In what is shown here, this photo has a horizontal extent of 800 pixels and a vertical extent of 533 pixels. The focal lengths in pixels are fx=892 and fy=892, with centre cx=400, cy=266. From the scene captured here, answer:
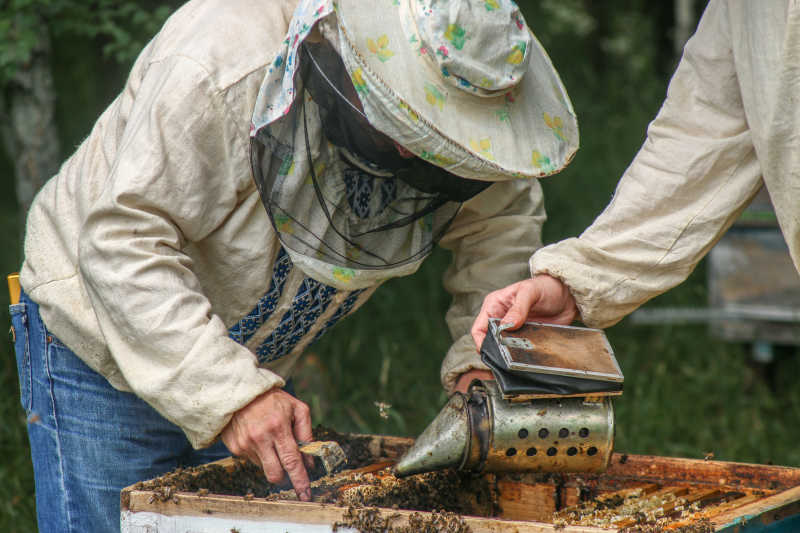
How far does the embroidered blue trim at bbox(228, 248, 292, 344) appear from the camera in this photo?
1959mm

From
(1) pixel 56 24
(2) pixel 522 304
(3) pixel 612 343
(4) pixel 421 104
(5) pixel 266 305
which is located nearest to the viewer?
(4) pixel 421 104

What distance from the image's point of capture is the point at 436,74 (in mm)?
1652

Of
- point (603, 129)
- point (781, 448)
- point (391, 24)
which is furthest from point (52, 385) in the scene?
point (603, 129)

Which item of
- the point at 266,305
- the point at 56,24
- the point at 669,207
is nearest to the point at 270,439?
the point at 266,305

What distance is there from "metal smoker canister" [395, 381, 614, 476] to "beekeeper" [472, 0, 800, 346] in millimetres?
197

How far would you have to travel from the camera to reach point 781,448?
362cm

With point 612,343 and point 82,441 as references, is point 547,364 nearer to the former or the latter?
point 82,441

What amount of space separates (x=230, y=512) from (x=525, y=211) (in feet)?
3.70

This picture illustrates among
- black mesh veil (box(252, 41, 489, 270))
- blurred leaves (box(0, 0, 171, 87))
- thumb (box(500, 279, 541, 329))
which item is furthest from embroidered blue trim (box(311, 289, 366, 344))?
blurred leaves (box(0, 0, 171, 87))

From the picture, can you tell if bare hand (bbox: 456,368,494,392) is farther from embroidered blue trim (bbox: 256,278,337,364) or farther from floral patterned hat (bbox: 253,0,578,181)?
floral patterned hat (bbox: 253,0,578,181)

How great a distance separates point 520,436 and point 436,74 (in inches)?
27.9

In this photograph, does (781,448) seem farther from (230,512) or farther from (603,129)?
(603,129)

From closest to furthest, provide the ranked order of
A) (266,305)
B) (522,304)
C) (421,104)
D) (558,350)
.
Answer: (421,104), (558,350), (522,304), (266,305)

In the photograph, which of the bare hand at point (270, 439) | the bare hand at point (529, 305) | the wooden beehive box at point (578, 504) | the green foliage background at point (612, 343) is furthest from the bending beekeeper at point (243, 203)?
the green foliage background at point (612, 343)
